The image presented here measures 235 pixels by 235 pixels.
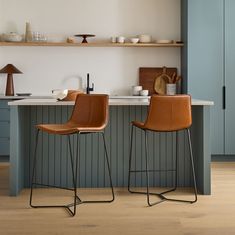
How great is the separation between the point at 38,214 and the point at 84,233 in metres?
0.55

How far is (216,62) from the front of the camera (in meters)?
5.47

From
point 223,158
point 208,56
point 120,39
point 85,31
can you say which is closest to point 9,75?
point 85,31

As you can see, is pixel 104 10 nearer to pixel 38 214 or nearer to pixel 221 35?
pixel 221 35

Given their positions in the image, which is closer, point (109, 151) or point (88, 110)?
point (88, 110)

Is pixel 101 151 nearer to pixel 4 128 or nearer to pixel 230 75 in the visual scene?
pixel 4 128

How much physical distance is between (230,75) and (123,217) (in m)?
3.19

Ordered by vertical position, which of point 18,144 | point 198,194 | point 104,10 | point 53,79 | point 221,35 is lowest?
point 198,194

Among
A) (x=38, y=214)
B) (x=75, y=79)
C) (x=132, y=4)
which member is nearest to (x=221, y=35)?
(x=132, y=4)

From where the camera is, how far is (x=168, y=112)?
3.28m

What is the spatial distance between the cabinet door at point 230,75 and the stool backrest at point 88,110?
2568 mm

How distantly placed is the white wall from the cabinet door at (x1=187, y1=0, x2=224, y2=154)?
1.76 ft

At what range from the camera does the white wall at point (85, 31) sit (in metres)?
5.94

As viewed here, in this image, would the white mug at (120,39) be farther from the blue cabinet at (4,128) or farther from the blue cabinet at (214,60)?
the blue cabinet at (4,128)

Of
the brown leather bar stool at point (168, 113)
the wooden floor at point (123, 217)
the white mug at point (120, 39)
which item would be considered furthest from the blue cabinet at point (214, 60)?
the brown leather bar stool at point (168, 113)
